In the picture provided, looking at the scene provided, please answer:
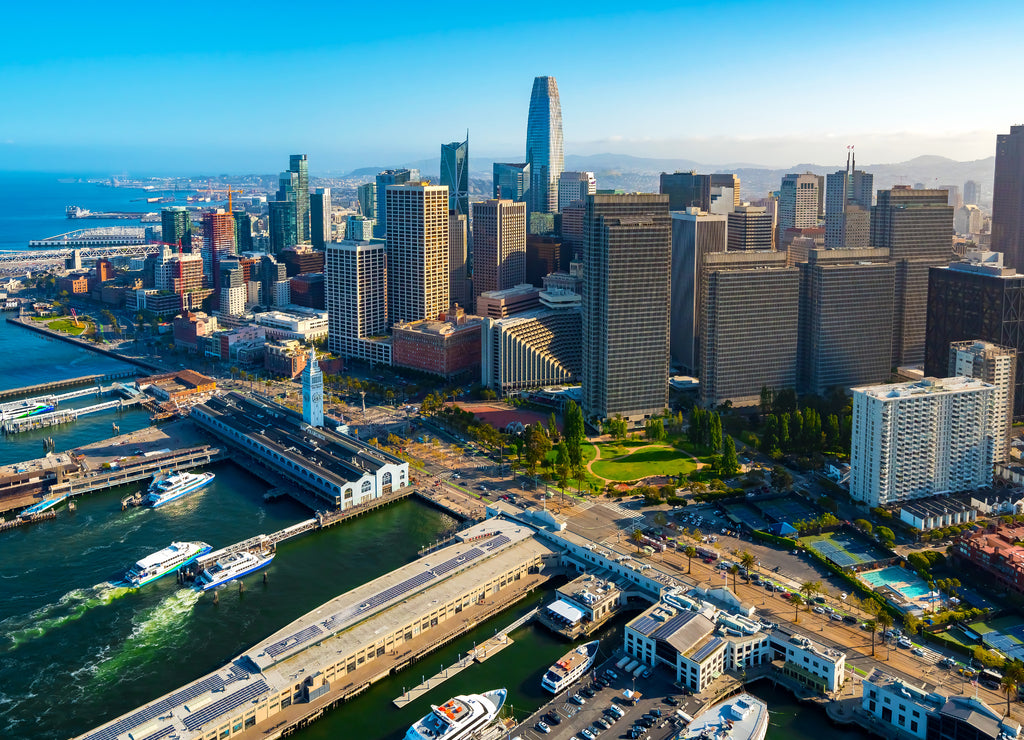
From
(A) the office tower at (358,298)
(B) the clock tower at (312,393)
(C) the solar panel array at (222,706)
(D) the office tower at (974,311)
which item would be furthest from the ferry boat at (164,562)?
(D) the office tower at (974,311)

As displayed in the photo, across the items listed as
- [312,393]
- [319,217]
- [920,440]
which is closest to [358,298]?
[312,393]

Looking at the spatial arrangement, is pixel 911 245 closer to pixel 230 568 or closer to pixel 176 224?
pixel 230 568

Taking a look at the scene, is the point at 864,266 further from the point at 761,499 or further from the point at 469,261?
the point at 469,261

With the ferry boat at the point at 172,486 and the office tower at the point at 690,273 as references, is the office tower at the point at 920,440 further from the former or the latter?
the ferry boat at the point at 172,486

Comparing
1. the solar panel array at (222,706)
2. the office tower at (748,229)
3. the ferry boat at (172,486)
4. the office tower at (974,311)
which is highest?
the office tower at (748,229)

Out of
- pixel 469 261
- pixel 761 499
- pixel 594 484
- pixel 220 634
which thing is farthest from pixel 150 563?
pixel 469 261

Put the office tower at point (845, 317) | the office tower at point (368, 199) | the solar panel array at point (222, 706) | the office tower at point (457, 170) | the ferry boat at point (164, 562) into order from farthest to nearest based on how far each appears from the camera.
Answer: the office tower at point (368, 199) → the office tower at point (457, 170) → the office tower at point (845, 317) → the ferry boat at point (164, 562) → the solar panel array at point (222, 706)

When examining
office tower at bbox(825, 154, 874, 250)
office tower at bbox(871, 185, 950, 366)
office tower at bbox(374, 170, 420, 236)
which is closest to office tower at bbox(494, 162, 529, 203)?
office tower at bbox(374, 170, 420, 236)
